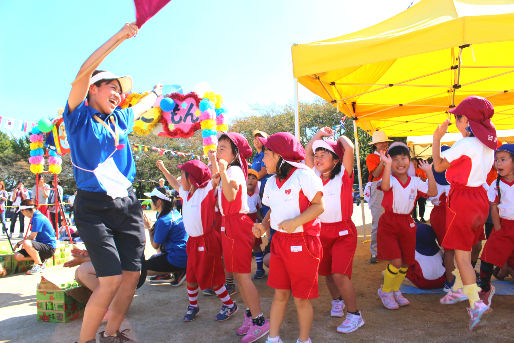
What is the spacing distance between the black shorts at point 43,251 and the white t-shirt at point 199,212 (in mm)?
3493

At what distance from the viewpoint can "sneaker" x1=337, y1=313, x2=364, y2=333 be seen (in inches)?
107

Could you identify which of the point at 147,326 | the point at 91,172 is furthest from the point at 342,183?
the point at 147,326

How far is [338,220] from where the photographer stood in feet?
9.55

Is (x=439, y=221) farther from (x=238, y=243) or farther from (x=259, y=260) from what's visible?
(x=238, y=243)

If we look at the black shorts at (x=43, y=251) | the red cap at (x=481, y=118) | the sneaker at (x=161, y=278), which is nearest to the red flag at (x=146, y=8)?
the red cap at (x=481, y=118)

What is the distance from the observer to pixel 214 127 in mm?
6949

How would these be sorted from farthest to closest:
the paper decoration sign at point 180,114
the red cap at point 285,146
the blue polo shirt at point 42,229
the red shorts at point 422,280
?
the paper decoration sign at point 180,114
the blue polo shirt at point 42,229
the red shorts at point 422,280
the red cap at point 285,146

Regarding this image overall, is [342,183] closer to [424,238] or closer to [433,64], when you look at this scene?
[424,238]

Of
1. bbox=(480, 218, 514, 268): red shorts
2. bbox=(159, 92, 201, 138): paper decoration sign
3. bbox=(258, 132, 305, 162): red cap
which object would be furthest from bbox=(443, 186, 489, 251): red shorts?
bbox=(159, 92, 201, 138): paper decoration sign

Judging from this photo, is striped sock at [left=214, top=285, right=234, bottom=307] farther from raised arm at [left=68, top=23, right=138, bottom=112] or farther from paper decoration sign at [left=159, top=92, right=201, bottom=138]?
paper decoration sign at [left=159, top=92, right=201, bottom=138]

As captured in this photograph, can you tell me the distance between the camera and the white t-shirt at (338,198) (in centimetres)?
291

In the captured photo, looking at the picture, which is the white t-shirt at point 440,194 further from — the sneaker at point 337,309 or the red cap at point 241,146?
the red cap at point 241,146

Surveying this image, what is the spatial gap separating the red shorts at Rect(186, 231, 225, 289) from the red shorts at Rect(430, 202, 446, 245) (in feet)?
8.74

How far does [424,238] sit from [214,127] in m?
4.49
